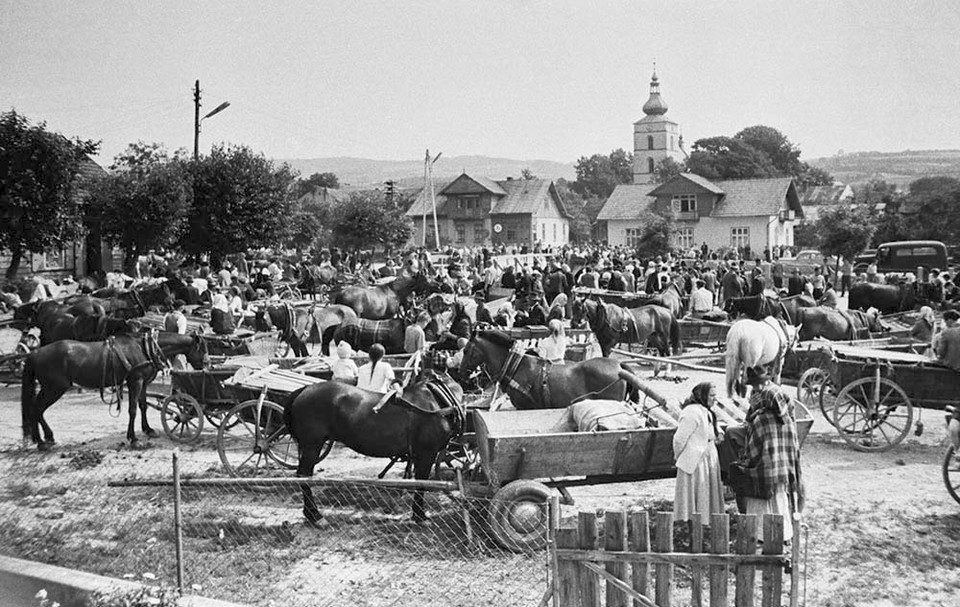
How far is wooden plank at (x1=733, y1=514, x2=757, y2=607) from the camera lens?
527 cm

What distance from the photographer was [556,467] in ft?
25.9

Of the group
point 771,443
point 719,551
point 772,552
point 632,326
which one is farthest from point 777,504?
point 632,326

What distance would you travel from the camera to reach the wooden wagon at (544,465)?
7.82 m

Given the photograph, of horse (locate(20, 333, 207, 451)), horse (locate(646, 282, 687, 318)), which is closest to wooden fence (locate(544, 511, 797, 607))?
horse (locate(20, 333, 207, 451))

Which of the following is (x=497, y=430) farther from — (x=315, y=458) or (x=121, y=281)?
(x=121, y=281)

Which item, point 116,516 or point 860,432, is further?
point 860,432

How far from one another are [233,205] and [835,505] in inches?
1066

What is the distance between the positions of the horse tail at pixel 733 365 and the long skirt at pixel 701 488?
3325mm

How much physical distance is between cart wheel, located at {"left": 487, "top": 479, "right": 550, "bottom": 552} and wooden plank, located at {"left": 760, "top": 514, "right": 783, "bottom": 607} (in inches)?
107

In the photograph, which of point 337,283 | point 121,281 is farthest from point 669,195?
point 121,281

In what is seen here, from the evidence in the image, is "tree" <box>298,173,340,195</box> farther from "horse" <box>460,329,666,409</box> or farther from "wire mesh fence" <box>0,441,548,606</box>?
"wire mesh fence" <box>0,441,548,606</box>

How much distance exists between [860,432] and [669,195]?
54953mm

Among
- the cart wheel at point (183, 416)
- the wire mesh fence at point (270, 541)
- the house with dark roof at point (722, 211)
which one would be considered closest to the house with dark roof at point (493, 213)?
the house with dark roof at point (722, 211)

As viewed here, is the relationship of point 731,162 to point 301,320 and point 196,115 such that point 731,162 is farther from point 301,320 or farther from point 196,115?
point 301,320
